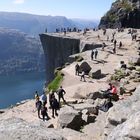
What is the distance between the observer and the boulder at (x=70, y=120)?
89.1 feet

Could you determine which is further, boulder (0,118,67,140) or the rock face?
the rock face

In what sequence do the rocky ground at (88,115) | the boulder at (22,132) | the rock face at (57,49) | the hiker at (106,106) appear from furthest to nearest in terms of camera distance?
the rock face at (57,49) → the hiker at (106,106) → the rocky ground at (88,115) → the boulder at (22,132)

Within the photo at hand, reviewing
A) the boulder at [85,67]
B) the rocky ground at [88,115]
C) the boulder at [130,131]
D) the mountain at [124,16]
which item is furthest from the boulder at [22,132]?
the mountain at [124,16]

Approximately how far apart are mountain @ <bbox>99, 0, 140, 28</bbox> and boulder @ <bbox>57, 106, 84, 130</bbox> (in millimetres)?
108393

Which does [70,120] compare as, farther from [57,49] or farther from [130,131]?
[57,49]

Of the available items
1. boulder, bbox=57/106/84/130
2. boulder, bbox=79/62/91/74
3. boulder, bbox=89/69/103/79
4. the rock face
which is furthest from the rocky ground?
the rock face

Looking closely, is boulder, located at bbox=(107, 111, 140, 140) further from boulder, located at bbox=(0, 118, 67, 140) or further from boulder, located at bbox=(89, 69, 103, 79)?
boulder, located at bbox=(89, 69, 103, 79)

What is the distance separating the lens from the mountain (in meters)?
133

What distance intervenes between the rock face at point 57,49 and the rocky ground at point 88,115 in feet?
62.0

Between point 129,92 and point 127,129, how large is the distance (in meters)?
27.4

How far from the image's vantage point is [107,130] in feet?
66.7

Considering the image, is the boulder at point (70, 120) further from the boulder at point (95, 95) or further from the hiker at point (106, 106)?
the boulder at point (95, 95)

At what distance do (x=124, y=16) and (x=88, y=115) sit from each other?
355ft

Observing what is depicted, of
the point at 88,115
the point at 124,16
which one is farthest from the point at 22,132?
the point at 124,16
